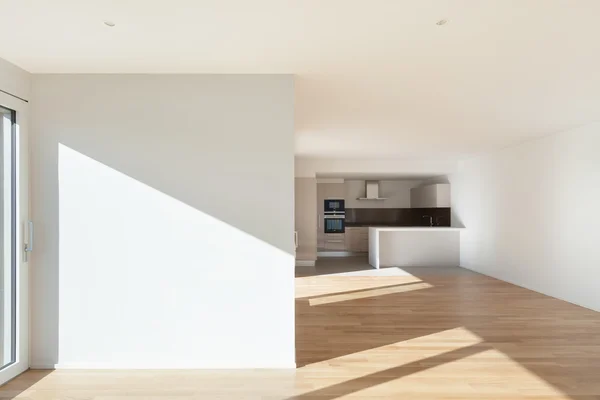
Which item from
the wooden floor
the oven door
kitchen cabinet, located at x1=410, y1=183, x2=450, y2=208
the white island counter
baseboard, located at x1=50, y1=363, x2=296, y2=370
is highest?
kitchen cabinet, located at x1=410, y1=183, x2=450, y2=208

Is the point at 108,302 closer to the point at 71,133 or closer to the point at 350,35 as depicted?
the point at 71,133

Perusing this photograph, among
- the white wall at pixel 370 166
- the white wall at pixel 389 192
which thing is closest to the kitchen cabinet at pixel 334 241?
the white wall at pixel 389 192

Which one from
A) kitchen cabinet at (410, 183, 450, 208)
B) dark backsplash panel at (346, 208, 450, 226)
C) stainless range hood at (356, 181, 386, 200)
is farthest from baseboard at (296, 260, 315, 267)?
kitchen cabinet at (410, 183, 450, 208)

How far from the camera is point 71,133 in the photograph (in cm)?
373

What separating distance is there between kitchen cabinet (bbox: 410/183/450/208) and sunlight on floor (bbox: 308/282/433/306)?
11.5ft

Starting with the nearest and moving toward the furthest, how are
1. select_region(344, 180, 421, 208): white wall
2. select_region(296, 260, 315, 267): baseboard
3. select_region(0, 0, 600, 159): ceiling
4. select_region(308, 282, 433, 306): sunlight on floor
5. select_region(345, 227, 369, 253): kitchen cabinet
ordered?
1. select_region(0, 0, 600, 159): ceiling
2. select_region(308, 282, 433, 306): sunlight on floor
3. select_region(296, 260, 315, 267): baseboard
4. select_region(345, 227, 369, 253): kitchen cabinet
5. select_region(344, 180, 421, 208): white wall

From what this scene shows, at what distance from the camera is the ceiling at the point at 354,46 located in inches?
100

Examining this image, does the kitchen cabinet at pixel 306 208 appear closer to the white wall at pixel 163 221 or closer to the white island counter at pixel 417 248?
the white island counter at pixel 417 248

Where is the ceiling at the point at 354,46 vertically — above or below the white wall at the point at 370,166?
above

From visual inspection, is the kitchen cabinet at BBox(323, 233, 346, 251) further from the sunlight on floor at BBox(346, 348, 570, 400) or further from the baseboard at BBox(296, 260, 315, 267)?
the sunlight on floor at BBox(346, 348, 570, 400)

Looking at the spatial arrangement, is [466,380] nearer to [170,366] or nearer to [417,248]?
[170,366]

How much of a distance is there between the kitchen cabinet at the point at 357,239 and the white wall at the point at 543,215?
351 cm

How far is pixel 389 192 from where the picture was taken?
12922mm

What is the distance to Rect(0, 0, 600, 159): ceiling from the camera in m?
2.54
